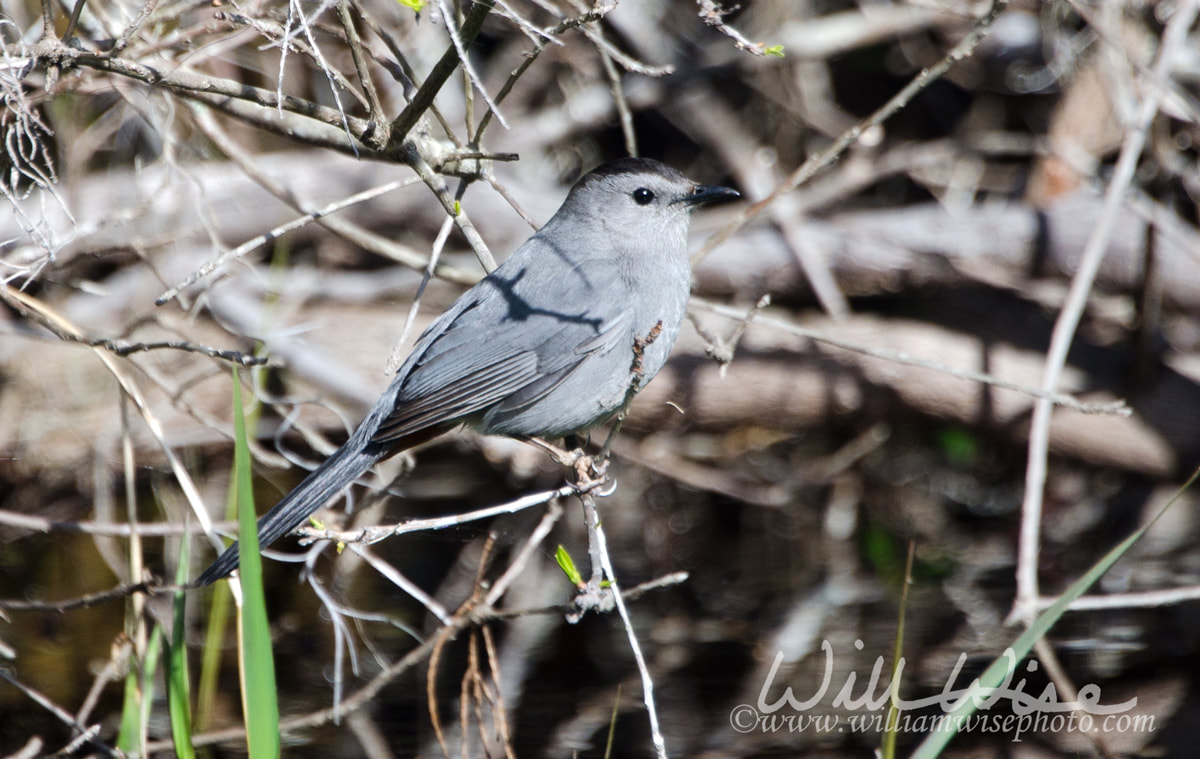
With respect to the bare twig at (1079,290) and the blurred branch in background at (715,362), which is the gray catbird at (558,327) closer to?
the blurred branch in background at (715,362)

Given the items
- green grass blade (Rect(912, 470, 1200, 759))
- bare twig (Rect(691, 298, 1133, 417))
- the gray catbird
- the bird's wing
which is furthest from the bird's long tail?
green grass blade (Rect(912, 470, 1200, 759))

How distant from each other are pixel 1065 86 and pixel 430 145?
4656 millimetres

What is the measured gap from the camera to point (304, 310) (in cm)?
598

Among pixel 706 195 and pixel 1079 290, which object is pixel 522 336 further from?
pixel 1079 290

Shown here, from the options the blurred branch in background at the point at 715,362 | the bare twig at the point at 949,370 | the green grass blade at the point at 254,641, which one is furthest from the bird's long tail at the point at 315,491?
the bare twig at the point at 949,370

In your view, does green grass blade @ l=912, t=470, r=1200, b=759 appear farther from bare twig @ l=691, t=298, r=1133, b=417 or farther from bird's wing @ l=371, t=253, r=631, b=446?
bird's wing @ l=371, t=253, r=631, b=446

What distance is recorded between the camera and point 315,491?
3299mm

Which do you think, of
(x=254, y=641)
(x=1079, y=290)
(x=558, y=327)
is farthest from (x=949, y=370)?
(x=254, y=641)

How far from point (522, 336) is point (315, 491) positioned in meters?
0.87

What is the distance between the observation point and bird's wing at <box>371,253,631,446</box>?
3668 millimetres

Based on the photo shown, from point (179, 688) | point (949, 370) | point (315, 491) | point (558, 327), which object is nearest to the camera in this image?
point (179, 688)

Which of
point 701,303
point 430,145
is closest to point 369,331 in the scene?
point 701,303

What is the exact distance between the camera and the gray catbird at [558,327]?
3611mm

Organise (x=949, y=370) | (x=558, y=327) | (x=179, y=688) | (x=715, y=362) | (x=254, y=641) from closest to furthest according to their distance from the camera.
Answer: (x=254, y=641) < (x=179, y=688) < (x=558, y=327) < (x=949, y=370) < (x=715, y=362)
